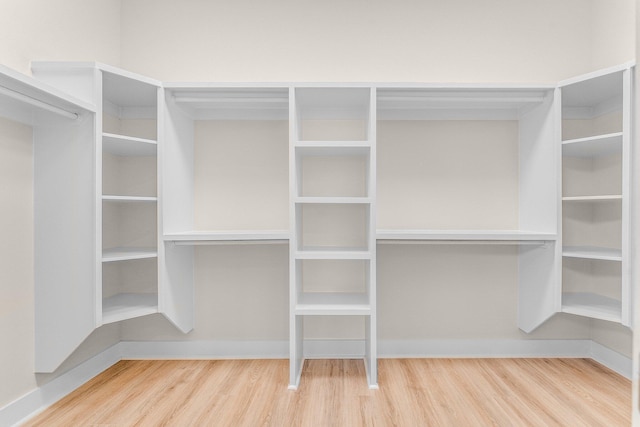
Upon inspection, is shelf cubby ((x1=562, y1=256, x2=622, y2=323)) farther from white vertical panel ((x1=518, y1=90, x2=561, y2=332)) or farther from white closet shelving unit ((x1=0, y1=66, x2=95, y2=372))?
white closet shelving unit ((x1=0, y1=66, x2=95, y2=372))

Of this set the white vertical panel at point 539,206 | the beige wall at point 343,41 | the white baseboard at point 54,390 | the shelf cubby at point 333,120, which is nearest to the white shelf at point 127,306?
the white baseboard at point 54,390

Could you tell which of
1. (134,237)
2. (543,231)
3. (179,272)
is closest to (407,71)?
(543,231)

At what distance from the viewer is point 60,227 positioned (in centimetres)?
189

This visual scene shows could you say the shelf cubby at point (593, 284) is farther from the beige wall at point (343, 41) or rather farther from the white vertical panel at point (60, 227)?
the white vertical panel at point (60, 227)

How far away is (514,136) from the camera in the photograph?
260 centimetres

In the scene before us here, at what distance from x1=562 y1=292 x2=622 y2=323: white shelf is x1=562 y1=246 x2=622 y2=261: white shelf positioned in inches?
11.8

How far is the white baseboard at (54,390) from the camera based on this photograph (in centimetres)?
175

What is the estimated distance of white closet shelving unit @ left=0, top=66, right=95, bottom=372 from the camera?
188 centimetres

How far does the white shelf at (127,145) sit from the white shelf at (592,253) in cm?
253

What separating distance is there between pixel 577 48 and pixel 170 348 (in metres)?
3.49

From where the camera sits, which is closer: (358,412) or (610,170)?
(358,412)

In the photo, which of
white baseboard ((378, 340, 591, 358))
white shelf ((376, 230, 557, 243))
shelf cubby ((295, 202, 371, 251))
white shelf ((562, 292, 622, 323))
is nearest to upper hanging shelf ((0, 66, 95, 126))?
shelf cubby ((295, 202, 371, 251))

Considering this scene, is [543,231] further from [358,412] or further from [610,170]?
[358,412]

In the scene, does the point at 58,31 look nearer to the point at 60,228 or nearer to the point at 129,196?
the point at 129,196
